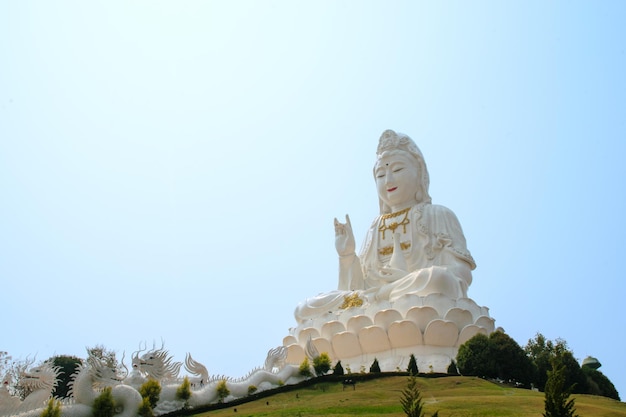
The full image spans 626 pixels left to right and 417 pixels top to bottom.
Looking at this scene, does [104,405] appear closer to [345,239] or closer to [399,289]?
[399,289]

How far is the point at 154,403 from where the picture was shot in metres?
12.6

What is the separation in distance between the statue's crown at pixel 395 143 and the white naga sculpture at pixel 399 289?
0.03 metres

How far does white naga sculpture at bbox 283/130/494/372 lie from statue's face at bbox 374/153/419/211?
0.11 ft

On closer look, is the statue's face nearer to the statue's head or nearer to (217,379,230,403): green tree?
the statue's head

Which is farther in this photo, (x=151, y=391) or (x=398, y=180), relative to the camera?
(x=398, y=180)

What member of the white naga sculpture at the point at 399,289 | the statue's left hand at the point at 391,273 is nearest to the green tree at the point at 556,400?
the white naga sculpture at the point at 399,289

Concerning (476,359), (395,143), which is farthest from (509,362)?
(395,143)

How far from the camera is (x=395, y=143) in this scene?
78.3ft

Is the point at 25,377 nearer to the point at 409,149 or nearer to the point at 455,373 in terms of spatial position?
the point at 455,373

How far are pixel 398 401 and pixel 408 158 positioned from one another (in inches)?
504

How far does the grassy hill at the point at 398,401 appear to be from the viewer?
429 inches

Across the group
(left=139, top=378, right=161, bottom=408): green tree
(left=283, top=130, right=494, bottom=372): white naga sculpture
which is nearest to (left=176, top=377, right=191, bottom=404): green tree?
(left=139, top=378, right=161, bottom=408): green tree

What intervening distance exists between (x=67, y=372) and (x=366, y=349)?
8.49 m

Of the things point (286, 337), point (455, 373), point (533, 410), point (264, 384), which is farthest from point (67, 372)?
point (533, 410)
